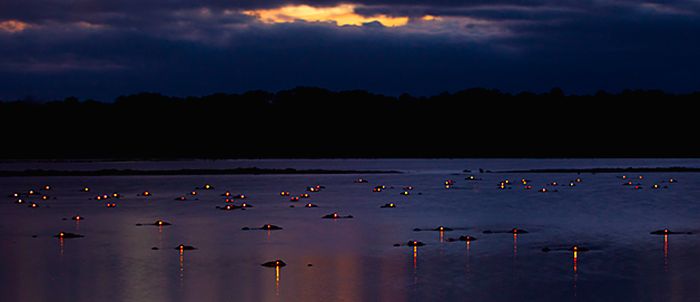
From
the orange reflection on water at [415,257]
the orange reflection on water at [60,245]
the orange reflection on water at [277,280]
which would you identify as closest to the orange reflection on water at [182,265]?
the orange reflection on water at [277,280]

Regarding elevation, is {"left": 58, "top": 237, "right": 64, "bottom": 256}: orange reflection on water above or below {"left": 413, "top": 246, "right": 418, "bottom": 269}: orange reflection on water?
below

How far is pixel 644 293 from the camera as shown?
74.2 feet

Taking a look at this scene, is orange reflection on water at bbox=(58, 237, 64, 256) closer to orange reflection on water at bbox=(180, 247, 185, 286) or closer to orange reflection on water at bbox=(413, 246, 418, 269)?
orange reflection on water at bbox=(180, 247, 185, 286)

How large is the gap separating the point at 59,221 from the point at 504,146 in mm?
156006

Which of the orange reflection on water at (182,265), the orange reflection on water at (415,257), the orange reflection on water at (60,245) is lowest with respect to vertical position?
the orange reflection on water at (60,245)

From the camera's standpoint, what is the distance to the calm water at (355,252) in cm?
2309

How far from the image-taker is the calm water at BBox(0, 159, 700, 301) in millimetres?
23094

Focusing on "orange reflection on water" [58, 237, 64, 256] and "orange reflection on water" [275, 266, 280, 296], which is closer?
"orange reflection on water" [275, 266, 280, 296]

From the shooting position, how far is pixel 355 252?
30375 mm

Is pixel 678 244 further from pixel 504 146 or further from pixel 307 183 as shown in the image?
pixel 504 146

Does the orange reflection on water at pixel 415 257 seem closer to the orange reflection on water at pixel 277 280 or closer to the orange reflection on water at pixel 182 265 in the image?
the orange reflection on water at pixel 277 280

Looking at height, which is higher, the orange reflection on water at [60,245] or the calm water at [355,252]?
the calm water at [355,252]

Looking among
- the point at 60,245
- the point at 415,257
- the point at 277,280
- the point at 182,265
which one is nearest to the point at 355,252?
the point at 415,257

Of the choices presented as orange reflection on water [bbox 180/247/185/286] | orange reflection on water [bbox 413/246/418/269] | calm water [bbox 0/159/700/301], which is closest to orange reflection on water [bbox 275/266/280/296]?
calm water [bbox 0/159/700/301]
